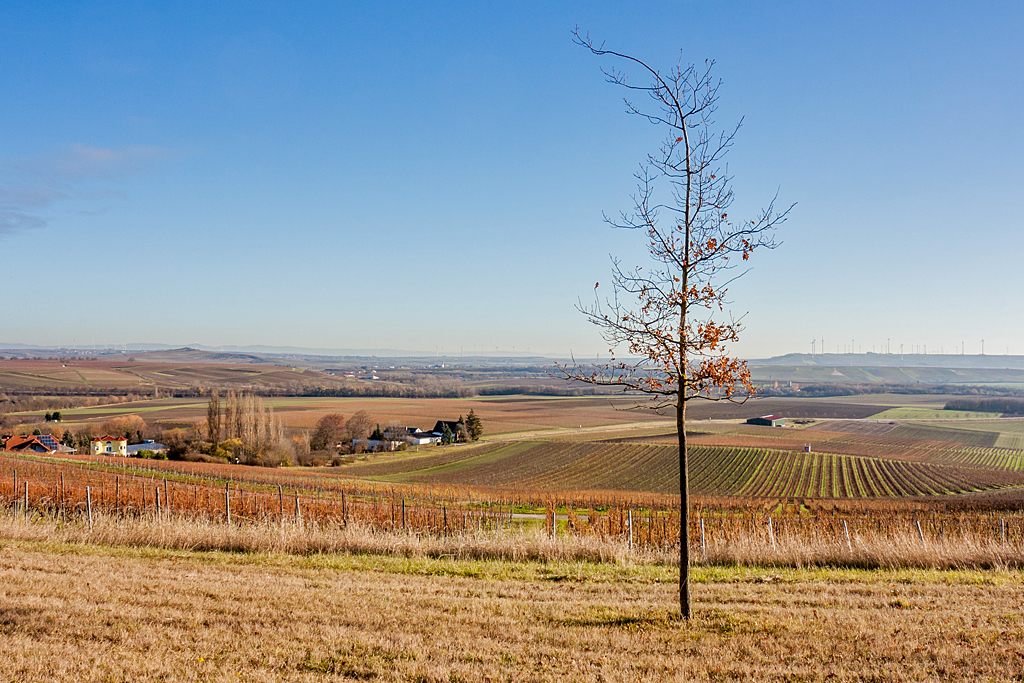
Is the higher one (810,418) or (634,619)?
(634,619)

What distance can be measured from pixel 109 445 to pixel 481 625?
73008mm

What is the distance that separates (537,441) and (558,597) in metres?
76.8

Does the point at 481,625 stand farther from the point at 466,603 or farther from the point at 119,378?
the point at 119,378

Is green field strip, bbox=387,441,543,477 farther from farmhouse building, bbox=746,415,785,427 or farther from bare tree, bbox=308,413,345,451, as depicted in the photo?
farmhouse building, bbox=746,415,785,427

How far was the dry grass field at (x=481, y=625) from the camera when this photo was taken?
6086 mm

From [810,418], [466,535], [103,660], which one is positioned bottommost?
[810,418]

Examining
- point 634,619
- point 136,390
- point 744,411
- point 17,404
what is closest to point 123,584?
point 634,619

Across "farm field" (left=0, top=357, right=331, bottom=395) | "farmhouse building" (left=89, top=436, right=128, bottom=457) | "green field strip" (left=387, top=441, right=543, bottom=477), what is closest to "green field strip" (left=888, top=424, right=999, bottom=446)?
"green field strip" (left=387, top=441, right=543, bottom=477)

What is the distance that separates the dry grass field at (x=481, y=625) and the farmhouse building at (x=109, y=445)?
63752mm

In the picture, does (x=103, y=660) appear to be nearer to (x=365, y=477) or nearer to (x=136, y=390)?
(x=365, y=477)

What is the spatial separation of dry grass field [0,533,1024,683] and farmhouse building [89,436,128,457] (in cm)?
6375

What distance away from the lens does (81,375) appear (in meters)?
166

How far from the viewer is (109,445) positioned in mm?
67375

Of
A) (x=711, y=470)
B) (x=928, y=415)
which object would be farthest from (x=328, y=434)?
(x=928, y=415)
